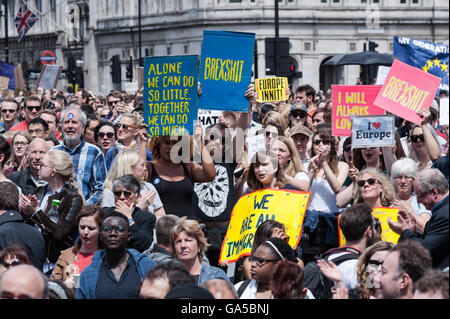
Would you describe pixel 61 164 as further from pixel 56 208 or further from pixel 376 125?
pixel 376 125

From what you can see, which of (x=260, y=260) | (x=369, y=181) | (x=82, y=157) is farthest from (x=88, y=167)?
(x=260, y=260)

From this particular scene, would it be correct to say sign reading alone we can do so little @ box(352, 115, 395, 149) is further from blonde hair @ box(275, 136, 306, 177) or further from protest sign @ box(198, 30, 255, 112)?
protest sign @ box(198, 30, 255, 112)

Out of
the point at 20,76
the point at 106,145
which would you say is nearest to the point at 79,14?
the point at 20,76

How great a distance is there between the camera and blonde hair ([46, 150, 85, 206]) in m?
9.69

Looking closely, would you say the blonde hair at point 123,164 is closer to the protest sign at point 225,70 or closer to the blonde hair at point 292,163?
the blonde hair at point 292,163

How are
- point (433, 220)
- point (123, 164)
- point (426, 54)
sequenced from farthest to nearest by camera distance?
point (426, 54), point (123, 164), point (433, 220)

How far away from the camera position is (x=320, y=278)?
777 cm

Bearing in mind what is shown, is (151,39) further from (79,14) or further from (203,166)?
(203,166)

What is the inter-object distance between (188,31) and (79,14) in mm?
19038

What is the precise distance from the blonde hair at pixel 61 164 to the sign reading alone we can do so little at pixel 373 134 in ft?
8.39

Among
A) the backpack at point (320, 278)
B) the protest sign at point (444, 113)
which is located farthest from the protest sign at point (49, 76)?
the backpack at point (320, 278)

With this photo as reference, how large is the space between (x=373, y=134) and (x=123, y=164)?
229 cm

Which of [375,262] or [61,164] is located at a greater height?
[61,164]

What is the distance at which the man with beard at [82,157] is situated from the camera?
1104 centimetres
